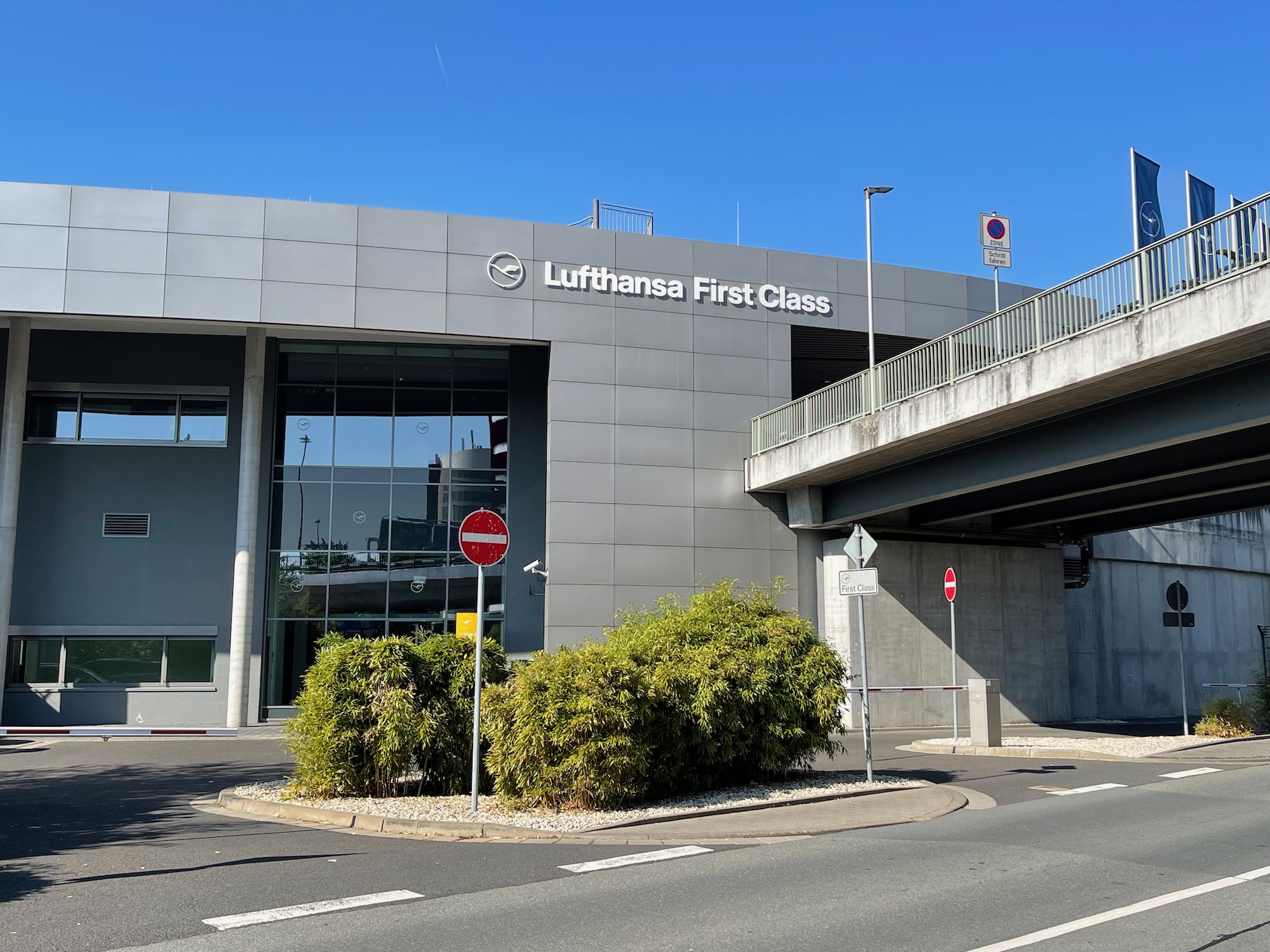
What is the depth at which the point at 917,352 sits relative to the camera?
21516 mm

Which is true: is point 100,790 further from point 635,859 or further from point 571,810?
point 635,859

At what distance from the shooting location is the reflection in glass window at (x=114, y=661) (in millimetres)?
26469

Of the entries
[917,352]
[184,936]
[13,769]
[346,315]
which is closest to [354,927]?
[184,936]

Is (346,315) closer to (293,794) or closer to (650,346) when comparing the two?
(650,346)

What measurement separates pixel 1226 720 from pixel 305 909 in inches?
720

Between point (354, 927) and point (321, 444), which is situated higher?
point (321, 444)

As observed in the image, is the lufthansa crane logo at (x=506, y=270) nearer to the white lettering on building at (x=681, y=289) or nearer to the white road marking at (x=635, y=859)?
the white lettering on building at (x=681, y=289)

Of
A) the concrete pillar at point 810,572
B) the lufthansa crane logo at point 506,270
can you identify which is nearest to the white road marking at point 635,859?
the concrete pillar at point 810,572

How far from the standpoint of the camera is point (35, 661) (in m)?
26.4

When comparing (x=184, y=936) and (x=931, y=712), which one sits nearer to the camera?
(x=184, y=936)

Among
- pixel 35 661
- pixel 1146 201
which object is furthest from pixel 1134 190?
pixel 35 661

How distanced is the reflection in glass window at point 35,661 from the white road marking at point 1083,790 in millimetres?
22937

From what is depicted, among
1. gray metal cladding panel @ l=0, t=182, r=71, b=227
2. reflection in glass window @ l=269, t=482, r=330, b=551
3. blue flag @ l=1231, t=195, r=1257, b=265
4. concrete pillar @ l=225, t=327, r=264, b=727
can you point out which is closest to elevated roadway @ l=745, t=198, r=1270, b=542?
blue flag @ l=1231, t=195, r=1257, b=265

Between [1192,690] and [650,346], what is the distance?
63.9ft
